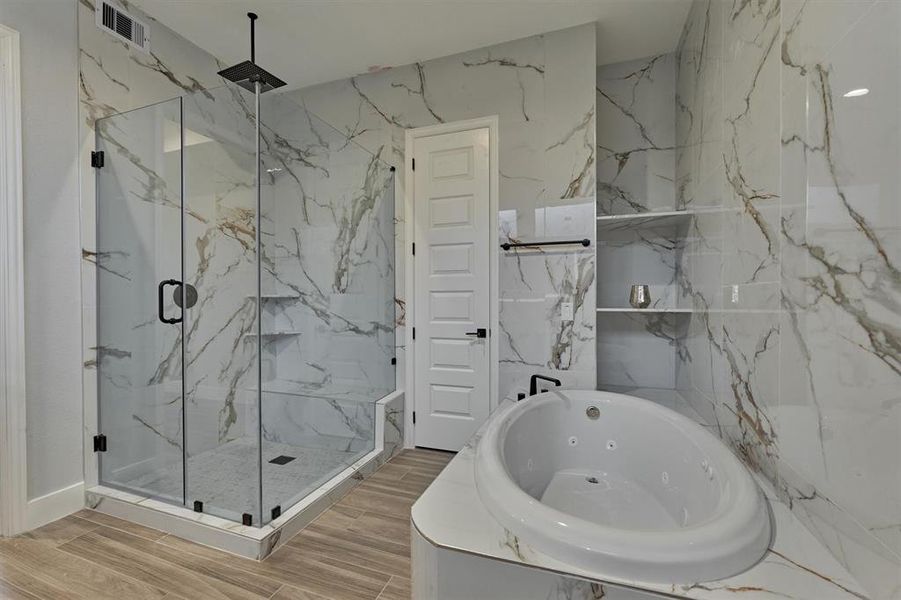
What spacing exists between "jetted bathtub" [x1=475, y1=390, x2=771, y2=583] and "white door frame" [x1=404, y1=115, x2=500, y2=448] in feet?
2.21

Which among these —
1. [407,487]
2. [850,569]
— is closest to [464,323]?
[407,487]

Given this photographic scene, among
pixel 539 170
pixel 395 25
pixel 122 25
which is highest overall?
pixel 395 25

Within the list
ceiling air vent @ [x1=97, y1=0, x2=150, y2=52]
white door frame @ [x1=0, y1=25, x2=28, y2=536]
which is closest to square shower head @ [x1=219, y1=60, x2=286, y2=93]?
ceiling air vent @ [x1=97, y1=0, x2=150, y2=52]

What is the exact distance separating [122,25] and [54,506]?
2.57 metres

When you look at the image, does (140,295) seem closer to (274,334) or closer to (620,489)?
(274,334)

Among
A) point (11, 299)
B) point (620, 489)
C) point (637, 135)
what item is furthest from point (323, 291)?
point (637, 135)

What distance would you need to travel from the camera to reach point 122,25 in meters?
2.29

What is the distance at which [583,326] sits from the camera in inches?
102

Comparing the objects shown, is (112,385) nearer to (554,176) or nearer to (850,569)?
(554,176)

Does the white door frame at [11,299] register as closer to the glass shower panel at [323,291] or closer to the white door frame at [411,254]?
the glass shower panel at [323,291]

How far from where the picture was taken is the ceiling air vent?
2201mm

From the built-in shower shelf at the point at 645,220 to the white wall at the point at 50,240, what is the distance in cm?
294

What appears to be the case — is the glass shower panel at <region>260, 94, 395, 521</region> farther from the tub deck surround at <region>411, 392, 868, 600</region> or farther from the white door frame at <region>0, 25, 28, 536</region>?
the tub deck surround at <region>411, 392, 868, 600</region>

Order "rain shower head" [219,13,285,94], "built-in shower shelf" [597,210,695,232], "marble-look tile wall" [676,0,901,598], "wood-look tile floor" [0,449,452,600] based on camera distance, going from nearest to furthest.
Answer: "marble-look tile wall" [676,0,901,598]
"wood-look tile floor" [0,449,452,600]
"rain shower head" [219,13,285,94]
"built-in shower shelf" [597,210,695,232]
